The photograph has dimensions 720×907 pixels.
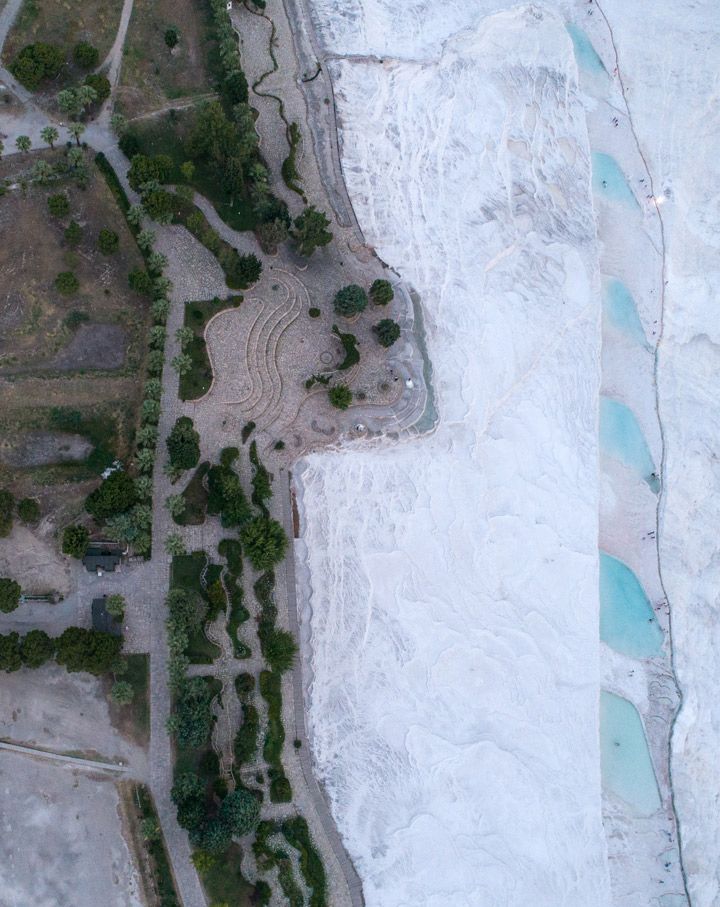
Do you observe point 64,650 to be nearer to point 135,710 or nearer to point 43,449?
point 135,710

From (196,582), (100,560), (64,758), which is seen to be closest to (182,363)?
(100,560)

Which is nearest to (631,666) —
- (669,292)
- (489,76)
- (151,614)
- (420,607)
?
(420,607)

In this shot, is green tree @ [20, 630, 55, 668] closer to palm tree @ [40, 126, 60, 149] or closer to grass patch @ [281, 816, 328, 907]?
grass patch @ [281, 816, 328, 907]

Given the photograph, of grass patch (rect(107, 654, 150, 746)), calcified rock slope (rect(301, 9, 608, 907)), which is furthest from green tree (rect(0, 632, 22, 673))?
calcified rock slope (rect(301, 9, 608, 907))

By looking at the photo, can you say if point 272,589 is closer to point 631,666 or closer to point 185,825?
point 185,825

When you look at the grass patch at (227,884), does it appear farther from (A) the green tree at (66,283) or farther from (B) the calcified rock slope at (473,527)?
(A) the green tree at (66,283)

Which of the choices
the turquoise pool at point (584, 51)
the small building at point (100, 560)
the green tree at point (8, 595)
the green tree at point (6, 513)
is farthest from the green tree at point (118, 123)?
the turquoise pool at point (584, 51)

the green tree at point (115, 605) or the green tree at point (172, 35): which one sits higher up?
the green tree at point (172, 35)
